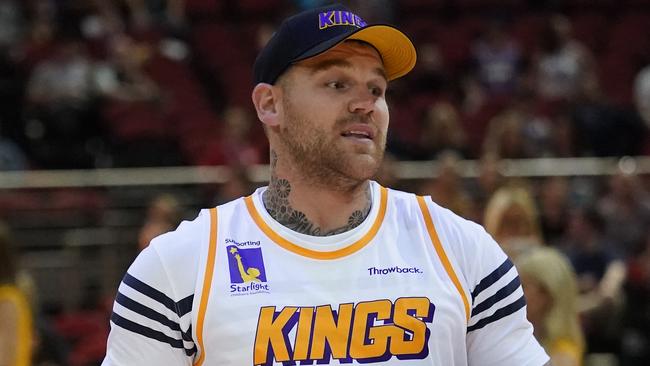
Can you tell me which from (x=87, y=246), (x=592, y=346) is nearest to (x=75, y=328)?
(x=87, y=246)

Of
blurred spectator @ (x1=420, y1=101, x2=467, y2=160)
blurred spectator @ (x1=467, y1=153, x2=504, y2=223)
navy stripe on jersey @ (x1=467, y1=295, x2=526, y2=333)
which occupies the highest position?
blurred spectator @ (x1=420, y1=101, x2=467, y2=160)

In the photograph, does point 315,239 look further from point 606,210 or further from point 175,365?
point 606,210

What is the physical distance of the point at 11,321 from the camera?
15.2 feet

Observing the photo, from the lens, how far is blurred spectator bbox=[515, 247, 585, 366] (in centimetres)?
512

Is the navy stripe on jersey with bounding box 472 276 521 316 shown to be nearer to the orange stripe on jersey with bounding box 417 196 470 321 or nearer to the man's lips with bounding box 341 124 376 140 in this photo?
the orange stripe on jersey with bounding box 417 196 470 321

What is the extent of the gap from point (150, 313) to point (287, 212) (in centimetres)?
42

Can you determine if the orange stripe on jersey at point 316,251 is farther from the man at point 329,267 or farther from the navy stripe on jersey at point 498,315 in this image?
the navy stripe on jersey at point 498,315

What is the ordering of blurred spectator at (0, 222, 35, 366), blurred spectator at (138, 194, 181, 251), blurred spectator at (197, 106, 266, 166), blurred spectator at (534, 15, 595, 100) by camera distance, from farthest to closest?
blurred spectator at (534, 15, 595, 100) → blurred spectator at (197, 106, 266, 166) → blurred spectator at (138, 194, 181, 251) → blurred spectator at (0, 222, 35, 366)

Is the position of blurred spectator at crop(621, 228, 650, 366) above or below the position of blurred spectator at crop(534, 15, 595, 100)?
below

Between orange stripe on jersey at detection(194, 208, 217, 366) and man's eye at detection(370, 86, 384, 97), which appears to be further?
man's eye at detection(370, 86, 384, 97)

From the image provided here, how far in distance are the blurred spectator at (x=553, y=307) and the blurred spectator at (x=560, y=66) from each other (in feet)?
25.1

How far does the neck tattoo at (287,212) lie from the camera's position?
2.92 metres

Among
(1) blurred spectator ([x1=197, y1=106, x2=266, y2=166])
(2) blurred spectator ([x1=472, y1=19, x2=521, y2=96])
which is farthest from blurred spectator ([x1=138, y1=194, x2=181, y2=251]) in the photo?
(2) blurred spectator ([x1=472, y1=19, x2=521, y2=96])

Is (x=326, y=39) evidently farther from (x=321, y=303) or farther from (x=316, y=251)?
(x=321, y=303)
